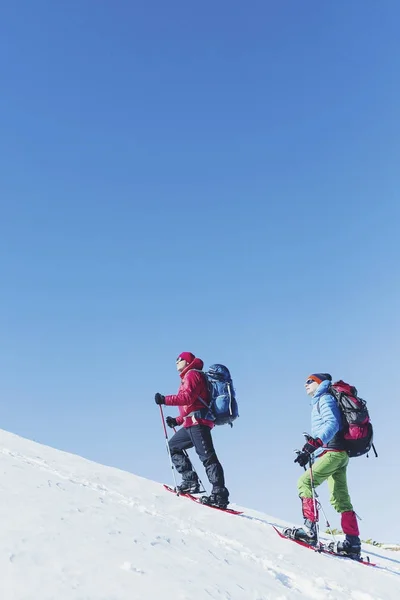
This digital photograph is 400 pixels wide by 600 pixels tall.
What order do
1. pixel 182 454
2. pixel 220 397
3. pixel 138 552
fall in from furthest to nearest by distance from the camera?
pixel 182 454, pixel 220 397, pixel 138 552

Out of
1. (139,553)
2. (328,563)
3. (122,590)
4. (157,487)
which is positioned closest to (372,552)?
(328,563)

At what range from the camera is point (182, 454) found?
31.3 ft

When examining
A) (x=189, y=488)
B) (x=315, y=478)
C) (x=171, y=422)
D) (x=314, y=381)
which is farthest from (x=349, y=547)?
(x=171, y=422)

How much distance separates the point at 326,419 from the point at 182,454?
3.10 metres

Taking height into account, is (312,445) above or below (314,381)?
below

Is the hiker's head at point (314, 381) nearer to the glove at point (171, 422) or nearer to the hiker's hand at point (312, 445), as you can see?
the hiker's hand at point (312, 445)

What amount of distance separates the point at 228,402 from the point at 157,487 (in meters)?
1.97

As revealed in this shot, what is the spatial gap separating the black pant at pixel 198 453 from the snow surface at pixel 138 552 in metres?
0.77

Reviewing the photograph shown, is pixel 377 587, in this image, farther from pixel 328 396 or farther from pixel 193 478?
pixel 193 478

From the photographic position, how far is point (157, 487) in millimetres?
9008

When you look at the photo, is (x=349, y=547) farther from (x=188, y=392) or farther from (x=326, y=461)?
(x=188, y=392)

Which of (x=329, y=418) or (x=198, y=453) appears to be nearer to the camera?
(x=329, y=418)

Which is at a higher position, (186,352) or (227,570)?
(186,352)

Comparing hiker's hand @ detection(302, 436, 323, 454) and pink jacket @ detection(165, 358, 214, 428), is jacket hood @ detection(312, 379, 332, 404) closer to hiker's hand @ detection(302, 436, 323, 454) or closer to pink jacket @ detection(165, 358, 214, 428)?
hiker's hand @ detection(302, 436, 323, 454)
